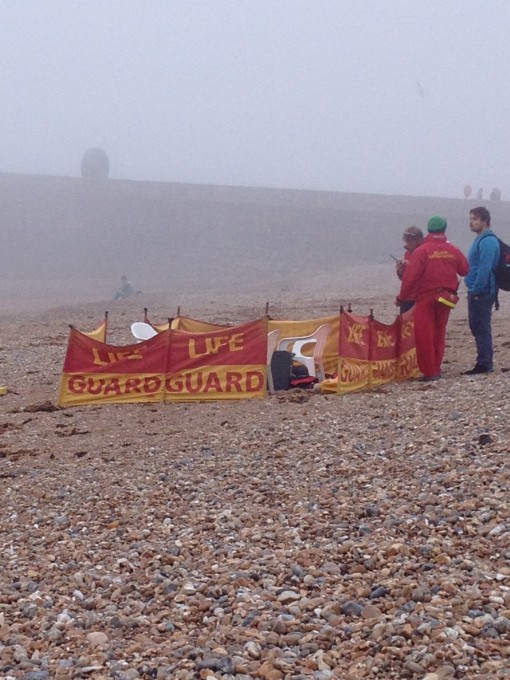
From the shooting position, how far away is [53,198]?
58.3m

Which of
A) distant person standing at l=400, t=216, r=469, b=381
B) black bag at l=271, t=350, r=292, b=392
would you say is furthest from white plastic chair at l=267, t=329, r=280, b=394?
distant person standing at l=400, t=216, r=469, b=381

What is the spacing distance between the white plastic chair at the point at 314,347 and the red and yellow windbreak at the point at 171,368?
2.50ft

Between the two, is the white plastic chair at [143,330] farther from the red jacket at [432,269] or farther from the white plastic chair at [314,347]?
the red jacket at [432,269]

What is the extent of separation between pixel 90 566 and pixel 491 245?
Answer: 6013 millimetres

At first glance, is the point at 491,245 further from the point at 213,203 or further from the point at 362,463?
the point at 213,203

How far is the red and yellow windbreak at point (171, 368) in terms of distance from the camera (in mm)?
9828

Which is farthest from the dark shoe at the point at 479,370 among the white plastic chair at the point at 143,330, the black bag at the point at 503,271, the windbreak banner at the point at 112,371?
the white plastic chair at the point at 143,330

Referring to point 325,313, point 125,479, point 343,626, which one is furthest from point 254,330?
point 325,313

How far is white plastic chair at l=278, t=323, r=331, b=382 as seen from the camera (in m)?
10.4

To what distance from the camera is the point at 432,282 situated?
980cm

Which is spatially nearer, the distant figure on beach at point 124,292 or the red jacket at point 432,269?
the red jacket at point 432,269

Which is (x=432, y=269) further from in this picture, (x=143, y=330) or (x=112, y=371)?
(x=143, y=330)

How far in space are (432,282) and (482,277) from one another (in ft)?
1.69

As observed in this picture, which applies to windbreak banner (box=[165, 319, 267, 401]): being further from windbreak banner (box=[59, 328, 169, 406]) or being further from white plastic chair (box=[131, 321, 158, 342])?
white plastic chair (box=[131, 321, 158, 342])
